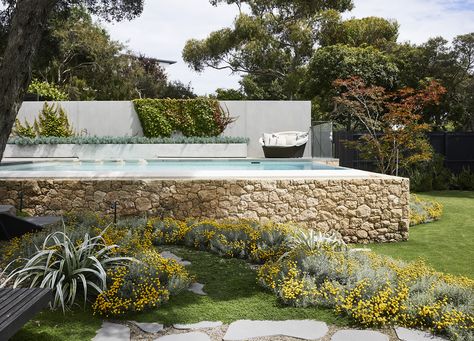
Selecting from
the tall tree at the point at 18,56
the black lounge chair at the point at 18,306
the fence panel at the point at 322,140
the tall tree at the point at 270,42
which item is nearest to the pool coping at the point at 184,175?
the tall tree at the point at 18,56

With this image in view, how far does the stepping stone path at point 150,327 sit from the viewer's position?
10.9 ft

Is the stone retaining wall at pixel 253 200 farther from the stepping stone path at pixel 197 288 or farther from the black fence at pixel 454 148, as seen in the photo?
the black fence at pixel 454 148

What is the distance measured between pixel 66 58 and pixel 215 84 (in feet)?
30.0

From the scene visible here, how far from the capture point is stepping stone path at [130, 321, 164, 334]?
10.9 feet

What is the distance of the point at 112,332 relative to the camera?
328cm

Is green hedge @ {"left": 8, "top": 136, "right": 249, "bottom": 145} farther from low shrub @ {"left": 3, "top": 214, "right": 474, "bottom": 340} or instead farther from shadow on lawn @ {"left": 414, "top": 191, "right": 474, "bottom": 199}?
low shrub @ {"left": 3, "top": 214, "right": 474, "bottom": 340}

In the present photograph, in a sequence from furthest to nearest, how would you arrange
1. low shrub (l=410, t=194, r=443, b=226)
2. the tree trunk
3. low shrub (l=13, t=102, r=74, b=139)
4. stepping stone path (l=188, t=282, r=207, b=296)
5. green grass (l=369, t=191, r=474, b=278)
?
low shrub (l=13, t=102, r=74, b=139)
low shrub (l=410, t=194, r=443, b=226)
green grass (l=369, t=191, r=474, b=278)
stepping stone path (l=188, t=282, r=207, b=296)
the tree trunk

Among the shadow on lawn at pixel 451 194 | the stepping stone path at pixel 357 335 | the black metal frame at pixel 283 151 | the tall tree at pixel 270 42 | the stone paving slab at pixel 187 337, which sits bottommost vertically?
the stone paving slab at pixel 187 337

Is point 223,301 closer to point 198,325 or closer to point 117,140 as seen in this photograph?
point 198,325

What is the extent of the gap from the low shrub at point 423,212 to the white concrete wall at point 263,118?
7436mm

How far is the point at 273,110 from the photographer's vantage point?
1664 centimetres

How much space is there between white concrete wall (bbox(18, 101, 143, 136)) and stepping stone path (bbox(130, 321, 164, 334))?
13907mm

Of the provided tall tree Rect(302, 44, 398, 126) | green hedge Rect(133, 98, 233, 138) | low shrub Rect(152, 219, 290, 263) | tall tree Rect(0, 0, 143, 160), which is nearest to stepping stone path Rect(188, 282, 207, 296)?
low shrub Rect(152, 219, 290, 263)

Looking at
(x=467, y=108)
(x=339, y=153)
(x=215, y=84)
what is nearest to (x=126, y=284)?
(x=339, y=153)
